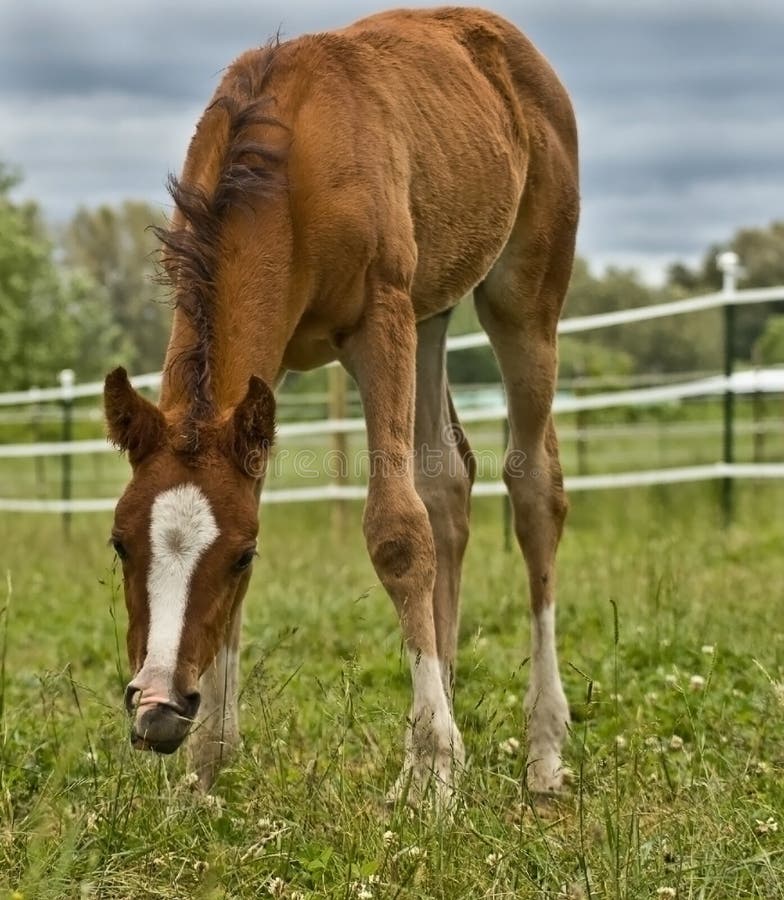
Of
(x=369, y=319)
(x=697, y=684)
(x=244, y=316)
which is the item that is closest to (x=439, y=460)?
(x=369, y=319)

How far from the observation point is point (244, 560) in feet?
10.7

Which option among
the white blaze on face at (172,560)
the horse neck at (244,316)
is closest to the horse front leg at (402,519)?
the horse neck at (244,316)

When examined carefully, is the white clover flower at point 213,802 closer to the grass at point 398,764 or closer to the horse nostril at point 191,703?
the grass at point 398,764

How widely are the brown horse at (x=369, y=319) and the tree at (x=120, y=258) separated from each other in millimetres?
52303

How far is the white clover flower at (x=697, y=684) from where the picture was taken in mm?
4268

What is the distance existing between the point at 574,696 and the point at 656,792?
1634 millimetres

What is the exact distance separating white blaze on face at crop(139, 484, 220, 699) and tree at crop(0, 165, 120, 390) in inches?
1162

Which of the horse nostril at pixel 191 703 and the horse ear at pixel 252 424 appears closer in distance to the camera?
the horse nostril at pixel 191 703

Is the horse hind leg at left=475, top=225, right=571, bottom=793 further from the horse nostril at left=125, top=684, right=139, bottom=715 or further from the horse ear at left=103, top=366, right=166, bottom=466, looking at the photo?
the horse nostril at left=125, top=684, right=139, bottom=715

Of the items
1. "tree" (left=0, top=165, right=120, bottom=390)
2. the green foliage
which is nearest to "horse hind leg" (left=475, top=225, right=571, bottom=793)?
"tree" (left=0, top=165, right=120, bottom=390)

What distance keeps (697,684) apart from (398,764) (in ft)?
4.28

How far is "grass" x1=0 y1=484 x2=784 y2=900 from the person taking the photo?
278 centimetres

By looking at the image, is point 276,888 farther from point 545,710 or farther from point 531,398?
point 531,398

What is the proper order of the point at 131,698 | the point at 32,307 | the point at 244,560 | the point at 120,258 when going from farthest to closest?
the point at 120,258, the point at 32,307, the point at 244,560, the point at 131,698
